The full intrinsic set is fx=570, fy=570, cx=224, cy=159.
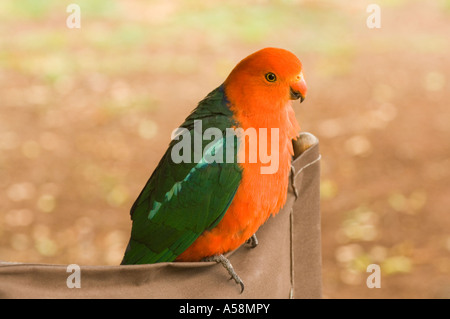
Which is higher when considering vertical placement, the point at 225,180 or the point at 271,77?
the point at 271,77

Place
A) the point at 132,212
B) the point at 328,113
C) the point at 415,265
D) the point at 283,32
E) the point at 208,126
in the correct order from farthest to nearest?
the point at 283,32
the point at 328,113
the point at 415,265
the point at 132,212
the point at 208,126

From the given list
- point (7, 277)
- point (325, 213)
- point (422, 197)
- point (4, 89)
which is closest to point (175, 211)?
point (7, 277)

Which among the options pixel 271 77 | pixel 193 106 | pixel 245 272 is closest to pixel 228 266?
pixel 245 272

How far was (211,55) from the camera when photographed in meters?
7.13

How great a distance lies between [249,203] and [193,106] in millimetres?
4261

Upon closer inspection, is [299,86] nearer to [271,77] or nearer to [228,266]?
[271,77]

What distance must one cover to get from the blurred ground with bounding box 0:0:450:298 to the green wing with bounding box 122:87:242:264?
7.81 ft

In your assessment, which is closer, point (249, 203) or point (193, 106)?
point (249, 203)

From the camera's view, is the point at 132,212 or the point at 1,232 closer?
the point at 132,212

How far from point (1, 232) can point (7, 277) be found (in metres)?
3.44

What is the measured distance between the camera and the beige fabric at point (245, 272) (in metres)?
1.30

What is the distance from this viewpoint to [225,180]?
1657mm

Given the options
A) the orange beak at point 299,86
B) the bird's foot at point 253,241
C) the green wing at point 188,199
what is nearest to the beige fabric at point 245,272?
the bird's foot at point 253,241

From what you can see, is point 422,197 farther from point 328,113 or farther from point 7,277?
point 7,277
